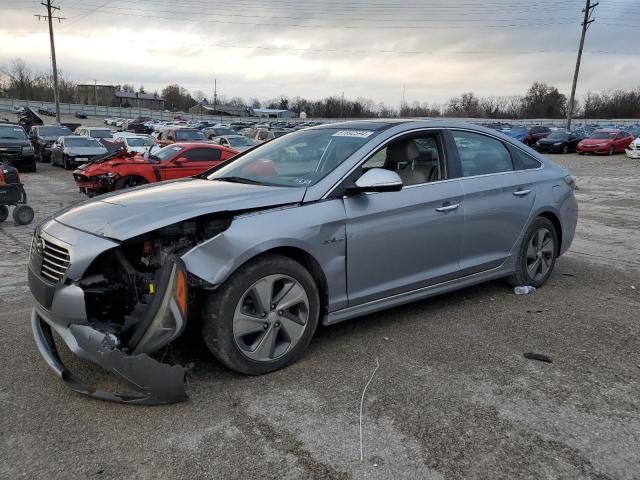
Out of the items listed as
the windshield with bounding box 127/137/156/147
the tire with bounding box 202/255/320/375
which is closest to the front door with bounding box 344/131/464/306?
the tire with bounding box 202/255/320/375

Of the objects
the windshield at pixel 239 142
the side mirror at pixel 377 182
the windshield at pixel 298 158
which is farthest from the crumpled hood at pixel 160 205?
the windshield at pixel 239 142

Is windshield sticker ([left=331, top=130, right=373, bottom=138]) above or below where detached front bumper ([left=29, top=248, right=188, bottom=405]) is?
above

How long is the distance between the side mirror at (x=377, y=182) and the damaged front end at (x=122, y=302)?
39.5 inches

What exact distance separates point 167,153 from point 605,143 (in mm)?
27982

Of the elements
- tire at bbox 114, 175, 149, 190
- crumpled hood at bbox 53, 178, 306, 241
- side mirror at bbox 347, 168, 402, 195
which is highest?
side mirror at bbox 347, 168, 402, 195

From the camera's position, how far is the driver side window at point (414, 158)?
431cm

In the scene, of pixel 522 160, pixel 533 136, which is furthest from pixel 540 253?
pixel 533 136

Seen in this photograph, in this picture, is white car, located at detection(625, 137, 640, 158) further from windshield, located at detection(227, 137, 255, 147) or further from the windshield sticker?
the windshield sticker

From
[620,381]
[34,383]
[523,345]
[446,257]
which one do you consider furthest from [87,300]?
[620,381]

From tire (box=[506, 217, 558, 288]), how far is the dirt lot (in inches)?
19.4

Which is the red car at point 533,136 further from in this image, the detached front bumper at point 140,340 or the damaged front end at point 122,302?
the detached front bumper at point 140,340

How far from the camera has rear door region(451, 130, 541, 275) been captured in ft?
15.0

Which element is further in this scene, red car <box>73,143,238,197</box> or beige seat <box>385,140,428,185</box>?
red car <box>73,143,238,197</box>

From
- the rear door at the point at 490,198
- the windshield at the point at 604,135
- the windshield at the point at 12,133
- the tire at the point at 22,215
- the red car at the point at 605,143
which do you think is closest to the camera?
the rear door at the point at 490,198
